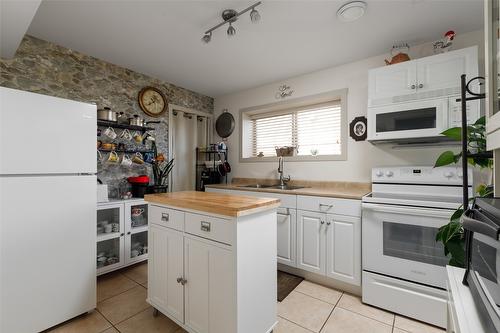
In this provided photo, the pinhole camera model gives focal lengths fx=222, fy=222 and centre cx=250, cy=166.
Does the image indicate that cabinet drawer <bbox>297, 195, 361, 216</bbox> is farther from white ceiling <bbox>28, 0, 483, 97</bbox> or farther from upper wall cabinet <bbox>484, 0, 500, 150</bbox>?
white ceiling <bbox>28, 0, 483, 97</bbox>

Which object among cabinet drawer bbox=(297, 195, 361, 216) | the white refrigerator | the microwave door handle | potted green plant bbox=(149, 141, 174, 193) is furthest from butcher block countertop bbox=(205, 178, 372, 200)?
the white refrigerator

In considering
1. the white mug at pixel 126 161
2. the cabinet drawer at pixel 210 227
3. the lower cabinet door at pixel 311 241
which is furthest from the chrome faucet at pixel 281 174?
the white mug at pixel 126 161

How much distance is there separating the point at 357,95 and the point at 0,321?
363cm

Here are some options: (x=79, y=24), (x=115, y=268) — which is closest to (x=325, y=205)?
(x=115, y=268)

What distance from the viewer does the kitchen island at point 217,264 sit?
1.28m

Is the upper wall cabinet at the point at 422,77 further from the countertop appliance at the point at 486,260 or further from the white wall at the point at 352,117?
the countertop appliance at the point at 486,260

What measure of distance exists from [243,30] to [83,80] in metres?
1.91

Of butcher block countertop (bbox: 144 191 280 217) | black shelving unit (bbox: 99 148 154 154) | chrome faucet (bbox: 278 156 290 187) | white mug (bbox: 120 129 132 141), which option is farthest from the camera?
chrome faucet (bbox: 278 156 290 187)

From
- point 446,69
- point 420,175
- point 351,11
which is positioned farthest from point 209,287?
point 446,69

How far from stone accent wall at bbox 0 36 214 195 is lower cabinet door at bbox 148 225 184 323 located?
1404 mm

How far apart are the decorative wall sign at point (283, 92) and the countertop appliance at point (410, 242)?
5.77 ft

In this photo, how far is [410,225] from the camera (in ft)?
5.90

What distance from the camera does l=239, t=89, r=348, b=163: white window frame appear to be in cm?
274

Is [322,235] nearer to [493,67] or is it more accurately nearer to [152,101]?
[493,67]
